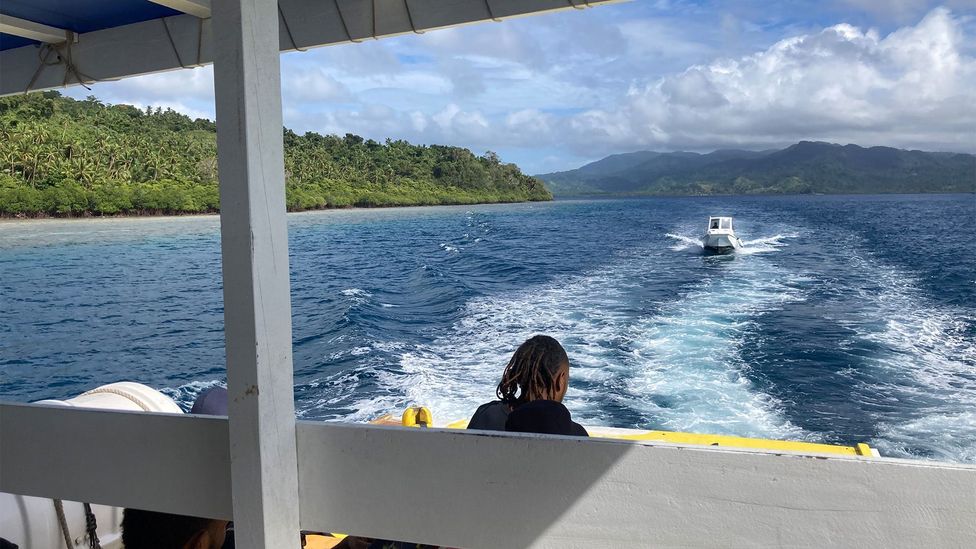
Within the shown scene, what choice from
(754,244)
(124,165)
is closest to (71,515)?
(754,244)

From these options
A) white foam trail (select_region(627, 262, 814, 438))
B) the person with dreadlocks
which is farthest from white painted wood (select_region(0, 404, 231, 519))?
white foam trail (select_region(627, 262, 814, 438))

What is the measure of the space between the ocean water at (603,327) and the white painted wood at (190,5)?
440 cm

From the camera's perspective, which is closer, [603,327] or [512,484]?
[512,484]

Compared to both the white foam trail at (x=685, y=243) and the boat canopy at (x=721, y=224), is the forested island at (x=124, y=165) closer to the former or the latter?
the white foam trail at (x=685, y=243)

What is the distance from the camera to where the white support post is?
82cm

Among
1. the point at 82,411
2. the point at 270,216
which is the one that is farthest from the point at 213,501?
the point at 270,216

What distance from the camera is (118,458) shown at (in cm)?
93

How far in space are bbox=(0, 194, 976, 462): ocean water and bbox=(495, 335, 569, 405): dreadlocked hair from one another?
4.25 metres

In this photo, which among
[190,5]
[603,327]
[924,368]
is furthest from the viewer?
[603,327]

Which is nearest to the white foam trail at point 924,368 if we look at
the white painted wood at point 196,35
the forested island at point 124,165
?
the white painted wood at point 196,35

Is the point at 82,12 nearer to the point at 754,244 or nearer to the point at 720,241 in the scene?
the point at 720,241

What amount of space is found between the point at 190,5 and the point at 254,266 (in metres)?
1.35

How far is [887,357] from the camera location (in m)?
7.55

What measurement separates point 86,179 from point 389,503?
32.0 m
